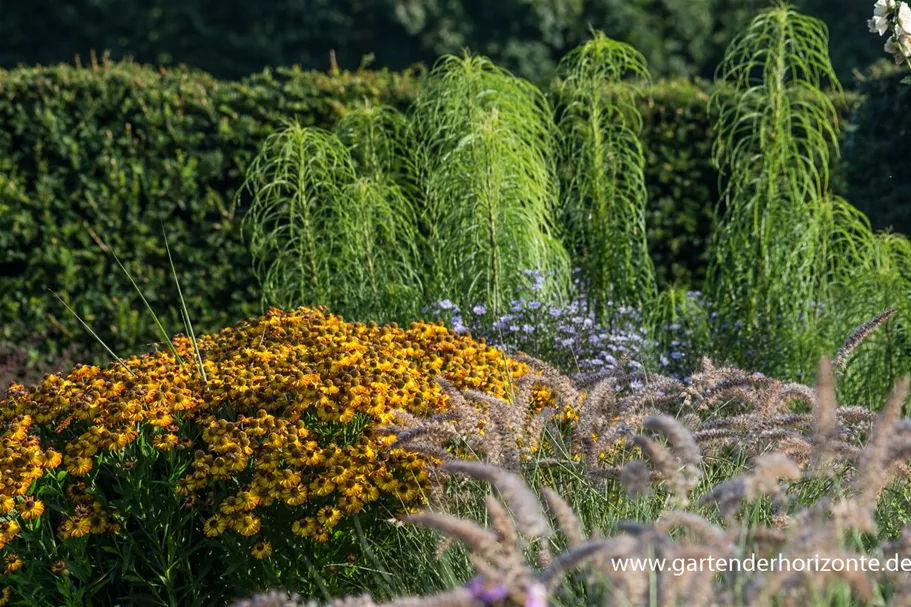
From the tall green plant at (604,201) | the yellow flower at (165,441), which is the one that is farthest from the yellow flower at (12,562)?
the tall green plant at (604,201)

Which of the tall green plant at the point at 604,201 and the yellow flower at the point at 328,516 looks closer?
the yellow flower at the point at 328,516

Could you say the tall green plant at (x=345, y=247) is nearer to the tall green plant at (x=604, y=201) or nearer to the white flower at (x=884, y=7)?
the tall green plant at (x=604, y=201)

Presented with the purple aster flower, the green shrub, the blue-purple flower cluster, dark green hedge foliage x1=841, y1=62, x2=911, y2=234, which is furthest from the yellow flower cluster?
dark green hedge foliage x1=841, y1=62, x2=911, y2=234

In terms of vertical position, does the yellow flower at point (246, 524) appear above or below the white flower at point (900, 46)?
below

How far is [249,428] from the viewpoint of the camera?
3225 millimetres

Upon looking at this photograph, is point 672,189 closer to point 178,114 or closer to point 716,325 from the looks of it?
point 716,325

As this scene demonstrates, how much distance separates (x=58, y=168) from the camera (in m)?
7.41

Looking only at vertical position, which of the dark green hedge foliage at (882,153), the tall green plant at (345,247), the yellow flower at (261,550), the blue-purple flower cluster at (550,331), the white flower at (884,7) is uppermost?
the dark green hedge foliage at (882,153)

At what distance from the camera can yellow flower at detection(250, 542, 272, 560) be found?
3.10 meters

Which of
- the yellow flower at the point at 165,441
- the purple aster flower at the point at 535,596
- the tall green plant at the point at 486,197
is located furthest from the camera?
the tall green plant at the point at 486,197

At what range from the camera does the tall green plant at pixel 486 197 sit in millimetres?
5613

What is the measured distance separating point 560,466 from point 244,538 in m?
0.98

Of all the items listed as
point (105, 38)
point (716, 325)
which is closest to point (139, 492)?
point (716, 325)

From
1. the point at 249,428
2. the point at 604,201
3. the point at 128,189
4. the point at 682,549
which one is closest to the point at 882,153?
the point at 604,201
